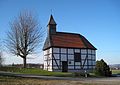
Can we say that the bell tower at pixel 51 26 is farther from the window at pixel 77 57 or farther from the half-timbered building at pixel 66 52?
the window at pixel 77 57

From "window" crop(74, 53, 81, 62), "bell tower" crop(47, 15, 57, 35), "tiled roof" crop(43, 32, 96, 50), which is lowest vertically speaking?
"window" crop(74, 53, 81, 62)

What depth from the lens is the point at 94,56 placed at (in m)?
54.1

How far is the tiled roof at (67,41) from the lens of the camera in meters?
50.1

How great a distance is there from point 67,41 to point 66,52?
3.23 meters

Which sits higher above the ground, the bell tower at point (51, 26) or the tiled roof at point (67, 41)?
the bell tower at point (51, 26)

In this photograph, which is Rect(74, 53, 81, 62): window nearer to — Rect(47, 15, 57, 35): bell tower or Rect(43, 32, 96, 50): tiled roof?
Rect(43, 32, 96, 50): tiled roof

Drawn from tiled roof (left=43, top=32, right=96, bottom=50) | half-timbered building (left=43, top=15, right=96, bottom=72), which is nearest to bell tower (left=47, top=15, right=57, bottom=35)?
half-timbered building (left=43, top=15, right=96, bottom=72)

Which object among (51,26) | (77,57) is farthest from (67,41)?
(51,26)

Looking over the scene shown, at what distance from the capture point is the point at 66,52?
165 feet

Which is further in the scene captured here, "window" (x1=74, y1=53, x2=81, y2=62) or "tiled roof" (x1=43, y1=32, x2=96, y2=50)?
"window" (x1=74, y1=53, x2=81, y2=62)

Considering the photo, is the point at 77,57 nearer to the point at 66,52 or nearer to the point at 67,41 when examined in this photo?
the point at 66,52

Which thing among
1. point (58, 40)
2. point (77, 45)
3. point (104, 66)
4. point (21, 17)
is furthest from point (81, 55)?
point (21, 17)

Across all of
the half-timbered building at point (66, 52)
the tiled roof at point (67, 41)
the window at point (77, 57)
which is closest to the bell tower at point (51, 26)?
the half-timbered building at point (66, 52)

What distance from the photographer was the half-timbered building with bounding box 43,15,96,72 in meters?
48.8
